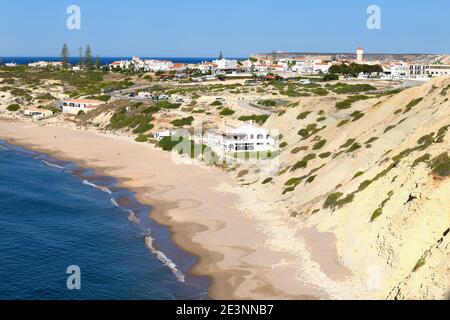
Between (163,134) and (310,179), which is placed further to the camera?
(163,134)

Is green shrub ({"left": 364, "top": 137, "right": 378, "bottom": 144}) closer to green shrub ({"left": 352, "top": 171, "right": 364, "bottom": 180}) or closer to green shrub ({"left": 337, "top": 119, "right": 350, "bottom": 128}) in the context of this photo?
green shrub ({"left": 352, "top": 171, "right": 364, "bottom": 180})

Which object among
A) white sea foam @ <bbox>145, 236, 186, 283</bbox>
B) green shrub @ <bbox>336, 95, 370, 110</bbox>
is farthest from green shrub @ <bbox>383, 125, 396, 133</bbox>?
white sea foam @ <bbox>145, 236, 186, 283</bbox>

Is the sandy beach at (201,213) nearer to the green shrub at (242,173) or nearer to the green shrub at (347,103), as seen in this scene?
the green shrub at (242,173)

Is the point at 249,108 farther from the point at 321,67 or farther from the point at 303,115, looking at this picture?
the point at 321,67

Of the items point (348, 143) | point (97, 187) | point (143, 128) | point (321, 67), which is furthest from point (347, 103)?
point (321, 67)
